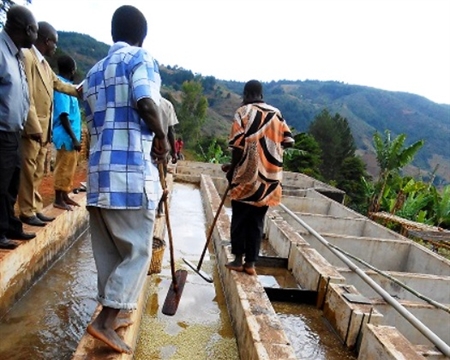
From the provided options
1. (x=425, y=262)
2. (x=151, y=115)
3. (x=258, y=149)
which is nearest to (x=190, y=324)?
(x=258, y=149)

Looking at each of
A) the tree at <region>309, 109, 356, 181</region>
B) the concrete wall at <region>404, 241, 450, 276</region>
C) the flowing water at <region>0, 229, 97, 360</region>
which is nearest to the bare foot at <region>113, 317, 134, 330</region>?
the flowing water at <region>0, 229, 97, 360</region>

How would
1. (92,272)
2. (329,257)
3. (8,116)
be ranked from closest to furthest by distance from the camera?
1. (8,116)
2. (92,272)
3. (329,257)

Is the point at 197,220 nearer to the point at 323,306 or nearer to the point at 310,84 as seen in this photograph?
the point at 323,306

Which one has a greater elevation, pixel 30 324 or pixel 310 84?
pixel 310 84

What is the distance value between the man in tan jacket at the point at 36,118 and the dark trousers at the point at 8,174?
1.18 feet

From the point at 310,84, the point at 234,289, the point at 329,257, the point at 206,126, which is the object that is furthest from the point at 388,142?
the point at 310,84

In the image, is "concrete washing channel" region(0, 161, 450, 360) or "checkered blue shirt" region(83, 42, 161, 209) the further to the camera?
"concrete washing channel" region(0, 161, 450, 360)

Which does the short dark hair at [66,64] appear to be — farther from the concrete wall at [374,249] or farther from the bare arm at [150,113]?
the concrete wall at [374,249]

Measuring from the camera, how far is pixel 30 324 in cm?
268

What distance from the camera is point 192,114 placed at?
4653cm

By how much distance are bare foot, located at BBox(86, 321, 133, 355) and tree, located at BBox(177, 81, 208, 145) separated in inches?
1550

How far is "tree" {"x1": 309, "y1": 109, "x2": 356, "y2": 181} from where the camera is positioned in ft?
129

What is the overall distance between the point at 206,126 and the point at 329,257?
63.2m

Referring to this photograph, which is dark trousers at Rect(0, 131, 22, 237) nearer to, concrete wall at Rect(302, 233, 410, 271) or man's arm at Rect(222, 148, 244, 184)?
man's arm at Rect(222, 148, 244, 184)
